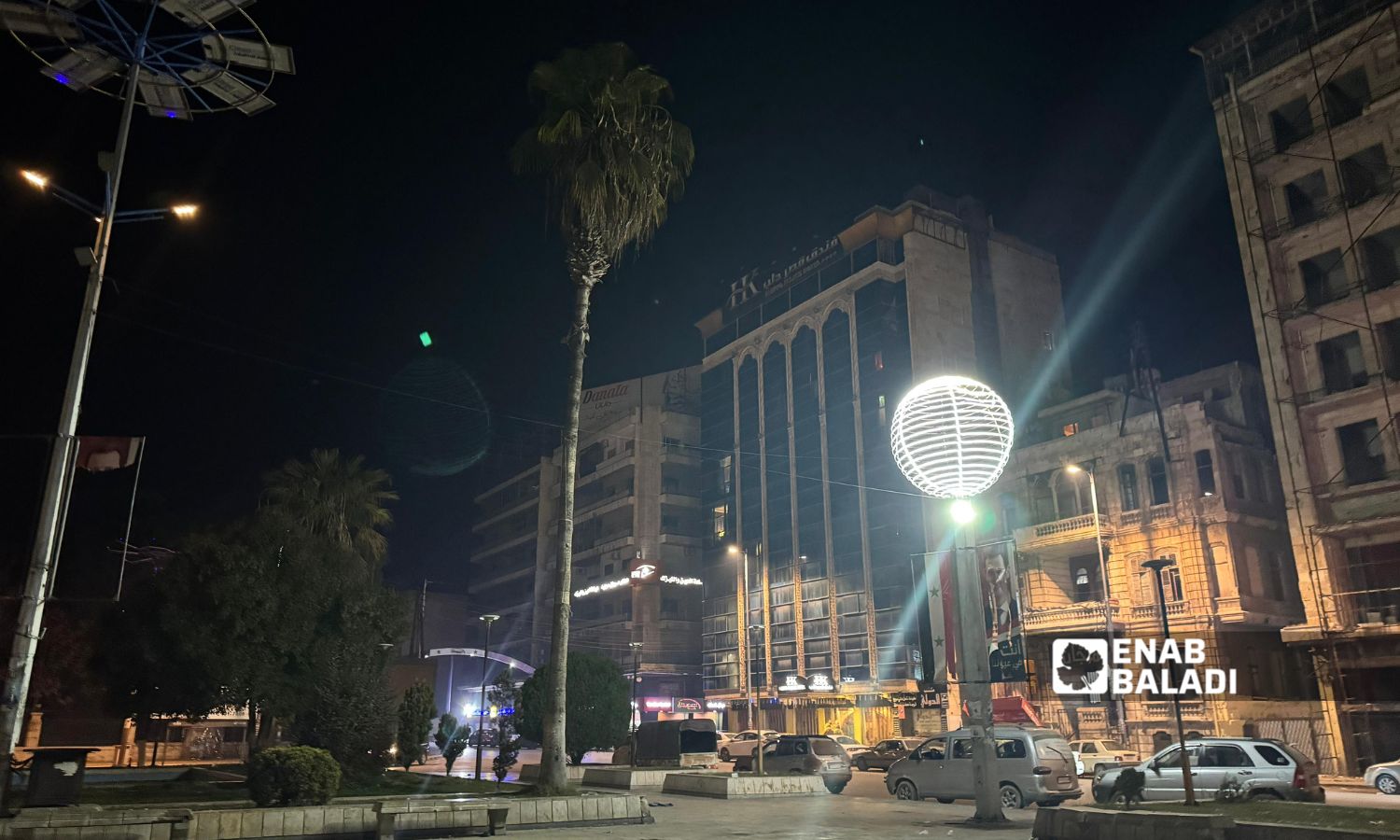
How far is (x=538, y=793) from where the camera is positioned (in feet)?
64.7

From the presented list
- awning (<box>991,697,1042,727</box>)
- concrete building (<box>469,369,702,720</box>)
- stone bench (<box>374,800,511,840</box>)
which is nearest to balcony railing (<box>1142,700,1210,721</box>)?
awning (<box>991,697,1042,727</box>)

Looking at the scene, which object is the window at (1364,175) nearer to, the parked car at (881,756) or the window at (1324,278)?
the window at (1324,278)

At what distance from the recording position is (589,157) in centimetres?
2316

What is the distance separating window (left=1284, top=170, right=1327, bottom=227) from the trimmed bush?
42.6 meters

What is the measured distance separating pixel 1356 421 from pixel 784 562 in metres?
48.4

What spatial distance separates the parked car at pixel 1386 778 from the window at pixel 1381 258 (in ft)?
65.0

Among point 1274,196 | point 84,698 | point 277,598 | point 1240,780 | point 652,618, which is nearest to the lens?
point 1240,780

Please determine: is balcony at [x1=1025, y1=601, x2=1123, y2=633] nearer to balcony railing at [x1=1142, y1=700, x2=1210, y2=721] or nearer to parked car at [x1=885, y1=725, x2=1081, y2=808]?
balcony railing at [x1=1142, y1=700, x2=1210, y2=721]

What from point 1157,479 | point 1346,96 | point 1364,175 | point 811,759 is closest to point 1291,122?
point 1346,96

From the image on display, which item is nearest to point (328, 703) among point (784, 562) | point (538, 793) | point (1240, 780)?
point (538, 793)

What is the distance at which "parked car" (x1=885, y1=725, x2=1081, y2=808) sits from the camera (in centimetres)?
2173

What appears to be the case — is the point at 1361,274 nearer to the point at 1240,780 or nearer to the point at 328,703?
the point at 1240,780

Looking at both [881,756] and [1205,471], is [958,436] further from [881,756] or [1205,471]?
[1205,471]

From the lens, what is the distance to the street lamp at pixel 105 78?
1506 centimetres
